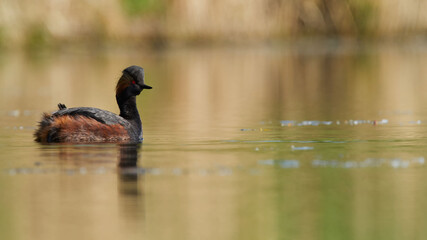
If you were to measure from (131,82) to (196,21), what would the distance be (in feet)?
69.4

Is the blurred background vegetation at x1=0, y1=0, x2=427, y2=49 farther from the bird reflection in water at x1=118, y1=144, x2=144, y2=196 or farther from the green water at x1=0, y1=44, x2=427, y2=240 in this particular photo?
the bird reflection in water at x1=118, y1=144, x2=144, y2=196

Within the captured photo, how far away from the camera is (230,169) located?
8742mm

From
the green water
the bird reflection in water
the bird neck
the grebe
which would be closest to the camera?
the green water

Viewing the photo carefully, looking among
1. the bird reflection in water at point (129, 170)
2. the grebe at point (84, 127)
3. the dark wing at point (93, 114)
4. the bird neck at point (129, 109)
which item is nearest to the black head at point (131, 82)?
the bird neck at point (129, 109)

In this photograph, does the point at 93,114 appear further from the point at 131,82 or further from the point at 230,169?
the point at 230,169

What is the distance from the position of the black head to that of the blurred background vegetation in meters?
19.3

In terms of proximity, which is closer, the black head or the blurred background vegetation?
the black head

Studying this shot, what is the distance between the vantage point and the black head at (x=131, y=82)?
11.5m

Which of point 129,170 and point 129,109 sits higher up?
point 129,109

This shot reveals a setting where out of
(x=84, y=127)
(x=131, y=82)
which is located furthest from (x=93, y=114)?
(x=131, y=82)

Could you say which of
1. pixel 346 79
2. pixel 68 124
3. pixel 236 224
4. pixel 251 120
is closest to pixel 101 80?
pixel 346 79

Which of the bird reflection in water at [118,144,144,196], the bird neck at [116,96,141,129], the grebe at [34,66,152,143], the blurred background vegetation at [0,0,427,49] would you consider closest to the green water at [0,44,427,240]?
the bird reflection in water at [118,144,144,196]

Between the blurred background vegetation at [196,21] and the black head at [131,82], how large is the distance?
19.3m

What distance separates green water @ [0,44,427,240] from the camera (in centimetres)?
645
